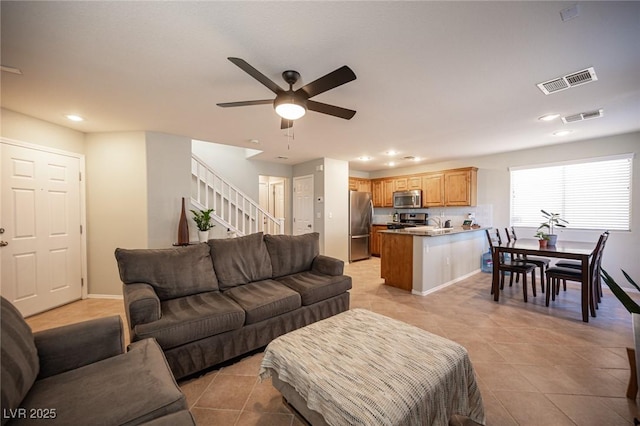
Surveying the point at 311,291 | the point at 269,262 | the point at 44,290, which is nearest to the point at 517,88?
the point at 311,291

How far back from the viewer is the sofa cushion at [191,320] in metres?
1.77

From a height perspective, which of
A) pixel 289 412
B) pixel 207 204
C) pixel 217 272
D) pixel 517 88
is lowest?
pixel 289 412

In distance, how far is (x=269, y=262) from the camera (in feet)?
9.68

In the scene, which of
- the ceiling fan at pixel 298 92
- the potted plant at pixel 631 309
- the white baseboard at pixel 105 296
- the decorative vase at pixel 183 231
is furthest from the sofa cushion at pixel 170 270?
the potted plant at pixel 631 309

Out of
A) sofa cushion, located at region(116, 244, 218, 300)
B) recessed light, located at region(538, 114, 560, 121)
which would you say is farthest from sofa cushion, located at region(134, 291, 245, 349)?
recessed light, located at region(538, 114, 560, 121)

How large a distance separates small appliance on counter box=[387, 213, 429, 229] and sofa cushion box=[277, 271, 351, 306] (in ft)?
13.3

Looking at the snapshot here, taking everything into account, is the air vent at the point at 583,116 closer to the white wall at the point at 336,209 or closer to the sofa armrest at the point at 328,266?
the sofa armrest at the point at 328,266

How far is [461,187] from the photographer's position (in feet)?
18.0

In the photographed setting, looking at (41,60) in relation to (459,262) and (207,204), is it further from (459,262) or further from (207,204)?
(459,262)

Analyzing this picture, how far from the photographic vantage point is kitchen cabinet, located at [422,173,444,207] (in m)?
5.87

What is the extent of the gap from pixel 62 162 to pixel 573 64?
5.85m

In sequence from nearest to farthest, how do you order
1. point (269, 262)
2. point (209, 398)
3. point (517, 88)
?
1. point (209, 398)
2. point (517, 88)
3. point (269, 262)

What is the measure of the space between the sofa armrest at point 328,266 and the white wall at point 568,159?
4.29 meters

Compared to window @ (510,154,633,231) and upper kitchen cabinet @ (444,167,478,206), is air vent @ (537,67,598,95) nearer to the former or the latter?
window @ (510,154,633,231)
